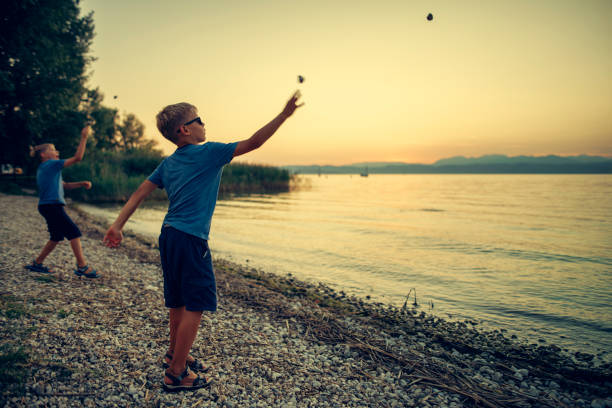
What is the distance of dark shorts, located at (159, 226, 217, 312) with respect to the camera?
3.17 metres

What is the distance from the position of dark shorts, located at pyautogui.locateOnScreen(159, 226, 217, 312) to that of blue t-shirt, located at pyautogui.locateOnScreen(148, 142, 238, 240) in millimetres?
92

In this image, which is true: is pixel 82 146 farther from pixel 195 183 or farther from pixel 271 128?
pixel 271 128

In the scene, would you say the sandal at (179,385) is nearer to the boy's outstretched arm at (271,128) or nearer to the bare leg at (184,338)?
the bare leg at (184,338)

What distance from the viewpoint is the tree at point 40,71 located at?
21.6m

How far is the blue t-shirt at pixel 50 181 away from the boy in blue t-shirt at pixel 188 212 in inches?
172

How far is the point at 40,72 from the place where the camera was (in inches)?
934

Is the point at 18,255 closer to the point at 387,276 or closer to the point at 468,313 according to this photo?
the point at 387,276

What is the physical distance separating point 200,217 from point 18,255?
752 centimetres

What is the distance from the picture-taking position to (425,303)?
8094 mm

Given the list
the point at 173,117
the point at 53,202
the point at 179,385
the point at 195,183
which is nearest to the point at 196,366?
the point at 179,385

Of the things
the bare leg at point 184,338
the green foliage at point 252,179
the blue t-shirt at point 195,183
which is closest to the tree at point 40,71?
the green foliage at point 252,179

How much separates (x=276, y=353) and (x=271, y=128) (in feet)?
10.0

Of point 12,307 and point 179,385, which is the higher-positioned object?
point 12,307

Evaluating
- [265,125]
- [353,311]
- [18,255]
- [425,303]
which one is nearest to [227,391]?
[265,125]
